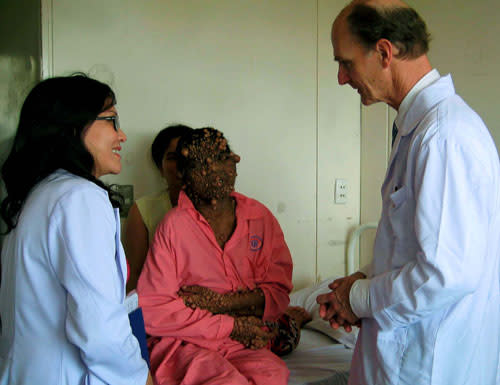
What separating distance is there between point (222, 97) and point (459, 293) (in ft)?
6.53

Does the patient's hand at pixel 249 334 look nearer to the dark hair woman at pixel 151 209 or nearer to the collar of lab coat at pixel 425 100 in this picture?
the dark hair woman at pixel 151 209

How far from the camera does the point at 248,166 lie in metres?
2.82

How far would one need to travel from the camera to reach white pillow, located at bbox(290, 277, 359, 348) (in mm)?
2109

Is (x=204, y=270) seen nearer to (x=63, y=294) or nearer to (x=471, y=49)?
(x=63, y=294)

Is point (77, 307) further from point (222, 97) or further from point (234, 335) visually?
point (222, 97)

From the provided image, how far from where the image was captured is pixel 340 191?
123 inches

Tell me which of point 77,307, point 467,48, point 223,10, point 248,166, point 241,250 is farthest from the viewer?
point 248,166

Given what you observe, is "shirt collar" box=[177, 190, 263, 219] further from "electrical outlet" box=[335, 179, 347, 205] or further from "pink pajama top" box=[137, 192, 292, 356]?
"electrical outlet" box=[335, 179, 347, 205]

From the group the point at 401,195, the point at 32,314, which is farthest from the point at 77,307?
the point at 401,195

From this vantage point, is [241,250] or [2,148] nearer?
[241,250]

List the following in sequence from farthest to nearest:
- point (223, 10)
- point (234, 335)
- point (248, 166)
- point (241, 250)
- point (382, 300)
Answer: point (248, 166) → point (223, 10) → point (241, 250) → point (234, 335) → point (382, 300)

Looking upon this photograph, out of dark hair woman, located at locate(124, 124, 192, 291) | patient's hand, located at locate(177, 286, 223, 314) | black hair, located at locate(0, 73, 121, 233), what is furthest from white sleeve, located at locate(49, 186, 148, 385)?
dark hair woman, located at locate(124, 124, 192, 291)

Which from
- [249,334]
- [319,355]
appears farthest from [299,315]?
[249,334]

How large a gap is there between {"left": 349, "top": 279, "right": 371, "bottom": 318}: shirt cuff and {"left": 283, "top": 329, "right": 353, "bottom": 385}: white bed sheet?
2.09 feet
